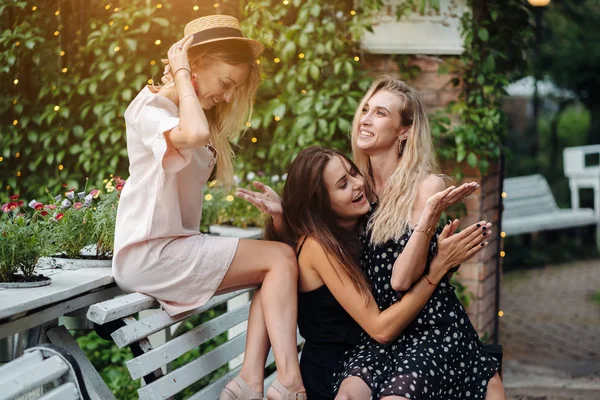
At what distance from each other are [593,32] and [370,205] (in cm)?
1287

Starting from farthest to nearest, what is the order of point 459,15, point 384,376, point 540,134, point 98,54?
1. point 540,134
2. point 98,54
3. point 459,15
4. point 384,376

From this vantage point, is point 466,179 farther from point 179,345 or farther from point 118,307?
point 118,307

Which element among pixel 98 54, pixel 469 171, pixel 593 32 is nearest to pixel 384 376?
pixel 469 171

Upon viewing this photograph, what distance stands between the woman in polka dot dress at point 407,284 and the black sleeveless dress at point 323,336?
0.18ft

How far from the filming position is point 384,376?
8.99 feet

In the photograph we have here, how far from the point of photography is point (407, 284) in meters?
2.77

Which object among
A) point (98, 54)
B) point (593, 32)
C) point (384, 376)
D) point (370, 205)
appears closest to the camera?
point (384, 376)

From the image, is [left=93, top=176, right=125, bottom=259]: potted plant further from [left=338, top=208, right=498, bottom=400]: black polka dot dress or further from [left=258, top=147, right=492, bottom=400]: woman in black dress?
[left=338, top=208, right=498, bottom=400]: black polka dot dress

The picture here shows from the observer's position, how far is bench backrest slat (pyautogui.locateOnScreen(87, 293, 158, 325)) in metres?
2.44

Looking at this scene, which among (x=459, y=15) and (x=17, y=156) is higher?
(x=459, y=15)

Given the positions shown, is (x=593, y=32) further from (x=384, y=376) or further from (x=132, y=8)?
(x=384, y=376)

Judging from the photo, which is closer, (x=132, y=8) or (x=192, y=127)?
(x=192, y=127)

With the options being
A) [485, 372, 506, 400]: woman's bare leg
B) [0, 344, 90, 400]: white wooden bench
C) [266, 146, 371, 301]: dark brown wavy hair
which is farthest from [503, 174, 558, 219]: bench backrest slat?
[0, 344, 90, 400]: white wooden bench

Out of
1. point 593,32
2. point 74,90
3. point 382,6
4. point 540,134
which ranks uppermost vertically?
point 382,6
